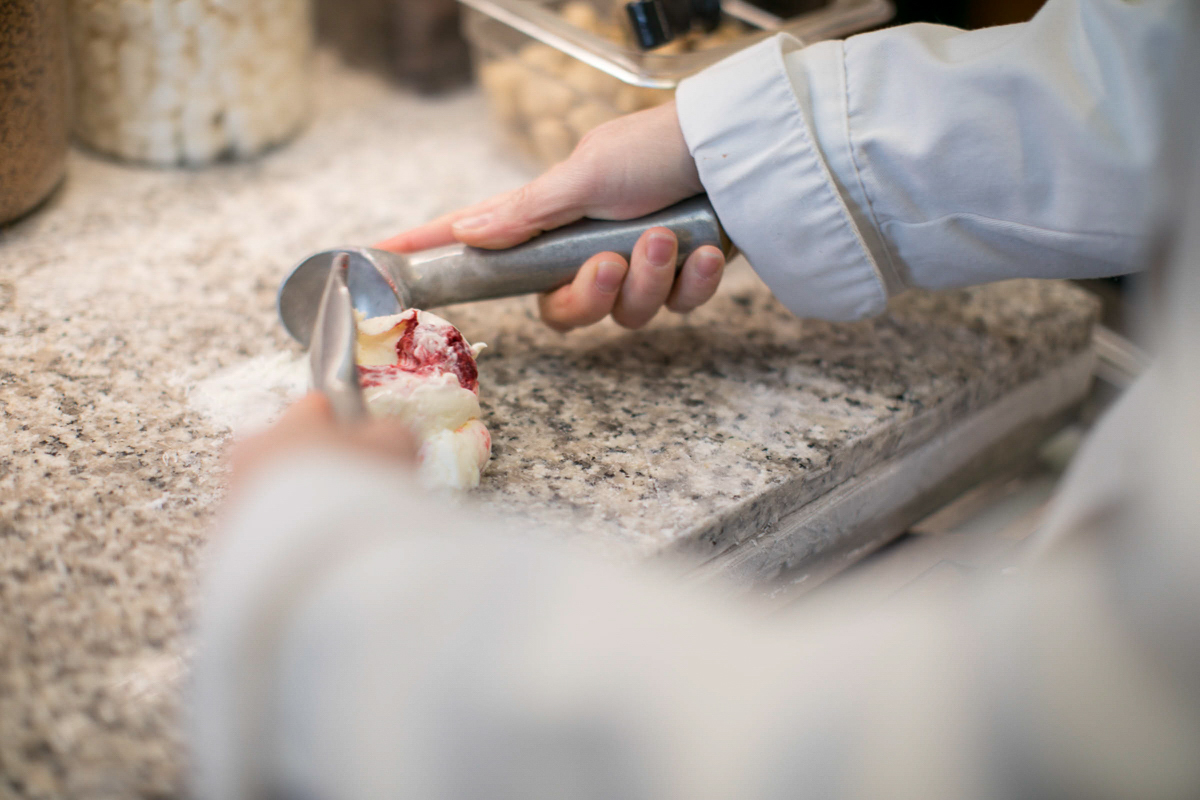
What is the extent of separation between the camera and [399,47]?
0.84 meters

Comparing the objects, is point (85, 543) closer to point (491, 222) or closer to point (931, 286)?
point (491, 222)

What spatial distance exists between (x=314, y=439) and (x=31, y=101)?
0.38 metres

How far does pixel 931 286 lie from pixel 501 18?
1.37 ft

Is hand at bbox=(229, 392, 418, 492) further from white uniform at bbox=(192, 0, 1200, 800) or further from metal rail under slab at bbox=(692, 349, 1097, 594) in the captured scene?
metal rail under slab at bbox=(692, 349, 1097, 594)

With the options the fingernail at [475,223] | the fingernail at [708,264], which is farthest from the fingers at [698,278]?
the fingernail at [475,223]

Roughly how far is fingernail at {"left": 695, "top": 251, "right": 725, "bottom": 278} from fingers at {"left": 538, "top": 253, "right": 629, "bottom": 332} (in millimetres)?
44

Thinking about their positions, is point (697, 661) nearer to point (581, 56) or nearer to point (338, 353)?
point (338, 353)

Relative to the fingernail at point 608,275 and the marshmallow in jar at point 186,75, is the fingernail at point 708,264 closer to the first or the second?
the fingernail at point 608,275

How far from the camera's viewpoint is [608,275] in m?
0.48

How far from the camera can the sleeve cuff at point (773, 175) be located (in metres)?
0.45

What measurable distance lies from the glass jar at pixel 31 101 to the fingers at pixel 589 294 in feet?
1.15

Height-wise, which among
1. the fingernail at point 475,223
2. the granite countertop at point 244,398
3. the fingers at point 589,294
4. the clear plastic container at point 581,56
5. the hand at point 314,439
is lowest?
the granite countertop at point 244,398

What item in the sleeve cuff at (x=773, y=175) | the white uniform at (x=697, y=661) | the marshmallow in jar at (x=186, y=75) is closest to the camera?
the white uniform at (x=697, y=661)

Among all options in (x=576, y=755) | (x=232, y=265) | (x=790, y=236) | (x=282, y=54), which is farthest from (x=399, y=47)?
(x=576, y=755)
